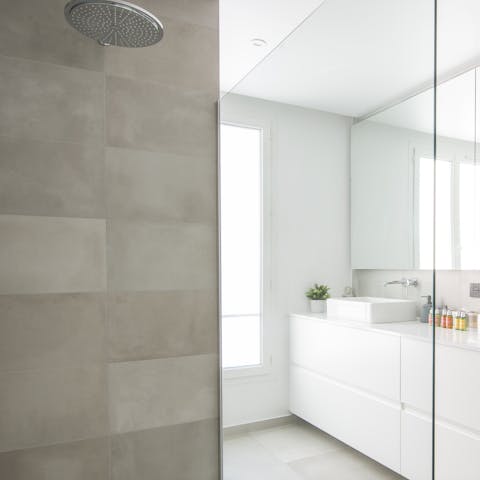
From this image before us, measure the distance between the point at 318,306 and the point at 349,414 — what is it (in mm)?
382

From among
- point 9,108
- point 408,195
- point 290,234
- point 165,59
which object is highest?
point 165,59

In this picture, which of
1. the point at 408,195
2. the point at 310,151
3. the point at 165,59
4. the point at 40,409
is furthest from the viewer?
the point at 165,59

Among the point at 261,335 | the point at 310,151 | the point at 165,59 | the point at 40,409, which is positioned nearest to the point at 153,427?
the point at 40,409

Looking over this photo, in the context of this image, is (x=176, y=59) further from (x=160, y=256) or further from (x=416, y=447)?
(x=416, y=447)

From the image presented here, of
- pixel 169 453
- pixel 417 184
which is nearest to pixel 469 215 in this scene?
pixel 417 184

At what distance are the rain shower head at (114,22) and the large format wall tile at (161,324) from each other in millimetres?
1024

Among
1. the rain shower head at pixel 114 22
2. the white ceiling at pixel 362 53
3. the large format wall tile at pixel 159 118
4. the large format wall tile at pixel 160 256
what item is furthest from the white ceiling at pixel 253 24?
the large format wall tile at pixel 160 256

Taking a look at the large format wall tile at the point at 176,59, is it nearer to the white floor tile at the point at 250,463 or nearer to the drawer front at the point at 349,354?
the drawer front at the point at 349,354

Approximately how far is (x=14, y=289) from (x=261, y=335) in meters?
1.03

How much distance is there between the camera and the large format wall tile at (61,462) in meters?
A: 1.70

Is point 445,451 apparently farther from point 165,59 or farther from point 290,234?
point 165,59

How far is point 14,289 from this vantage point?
67.2 inches

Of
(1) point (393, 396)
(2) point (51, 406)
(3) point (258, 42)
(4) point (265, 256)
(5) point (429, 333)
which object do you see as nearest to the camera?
(5) point (429, 333)

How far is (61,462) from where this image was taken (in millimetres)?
1766
